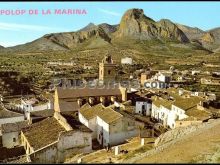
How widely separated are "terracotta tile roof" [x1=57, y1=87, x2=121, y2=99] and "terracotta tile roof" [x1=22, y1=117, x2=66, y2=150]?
9.25 metres

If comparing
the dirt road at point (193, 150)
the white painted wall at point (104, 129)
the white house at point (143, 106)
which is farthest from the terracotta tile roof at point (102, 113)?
the white house at point (143, 106)

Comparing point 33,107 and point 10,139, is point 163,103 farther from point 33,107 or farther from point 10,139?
point 10,139

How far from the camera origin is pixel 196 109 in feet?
125

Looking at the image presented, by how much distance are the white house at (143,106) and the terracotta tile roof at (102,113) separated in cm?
961

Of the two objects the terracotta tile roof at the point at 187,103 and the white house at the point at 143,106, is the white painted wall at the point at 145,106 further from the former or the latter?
the terracotta tile roof at the point at 187,103

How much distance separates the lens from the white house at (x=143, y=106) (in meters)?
45.1

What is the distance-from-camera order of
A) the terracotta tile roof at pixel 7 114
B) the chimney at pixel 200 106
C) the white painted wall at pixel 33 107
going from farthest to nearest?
the white painted wall at pixel 33 107, the chimney at pixel 200 106, the terracotta tile roof at pixel 7 114

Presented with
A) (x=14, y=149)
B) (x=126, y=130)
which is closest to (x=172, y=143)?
(x=126, y=130)

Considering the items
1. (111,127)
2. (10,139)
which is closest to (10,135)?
(10,139)

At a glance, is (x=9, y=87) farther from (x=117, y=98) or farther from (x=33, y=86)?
(x=117, y=98)

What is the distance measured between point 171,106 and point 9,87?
153 feet

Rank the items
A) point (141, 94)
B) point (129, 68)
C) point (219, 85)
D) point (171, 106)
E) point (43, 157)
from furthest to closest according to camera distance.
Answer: point (129, 68) → point (219, 85) → point (141, 94) → point (171, 106) → point (43, 157)

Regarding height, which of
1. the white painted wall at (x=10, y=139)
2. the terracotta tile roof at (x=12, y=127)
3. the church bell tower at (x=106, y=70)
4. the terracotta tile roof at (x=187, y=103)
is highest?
the church bell tower at (x=106, y=70)

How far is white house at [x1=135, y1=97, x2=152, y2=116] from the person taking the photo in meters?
45.1
